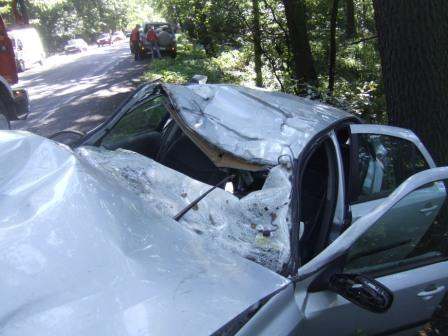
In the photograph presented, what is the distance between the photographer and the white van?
25.2 m

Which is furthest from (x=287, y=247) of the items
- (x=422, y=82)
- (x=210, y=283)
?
(x=422, y=82)

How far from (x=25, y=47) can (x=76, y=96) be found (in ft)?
43.9

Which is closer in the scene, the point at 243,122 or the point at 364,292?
the point at 364,292

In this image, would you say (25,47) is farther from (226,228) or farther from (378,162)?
(226,228)

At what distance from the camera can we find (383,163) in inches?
151

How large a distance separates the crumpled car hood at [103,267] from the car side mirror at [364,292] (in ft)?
1.16

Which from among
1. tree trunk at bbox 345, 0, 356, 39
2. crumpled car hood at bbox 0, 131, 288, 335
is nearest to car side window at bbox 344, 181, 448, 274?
crumpled car hood at bbox 0, 131, 288, 335

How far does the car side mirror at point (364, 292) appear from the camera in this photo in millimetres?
2289

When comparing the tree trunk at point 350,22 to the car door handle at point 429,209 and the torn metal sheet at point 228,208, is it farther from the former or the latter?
the torn metal sheet at point 228,208

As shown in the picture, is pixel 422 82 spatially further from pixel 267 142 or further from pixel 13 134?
pixel 13 134

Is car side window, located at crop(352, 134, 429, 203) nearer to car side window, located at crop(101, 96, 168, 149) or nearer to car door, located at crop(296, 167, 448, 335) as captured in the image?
car door, located at crop(296, 167, 448, 335)

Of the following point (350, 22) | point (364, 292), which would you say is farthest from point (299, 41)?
point (350, 22)

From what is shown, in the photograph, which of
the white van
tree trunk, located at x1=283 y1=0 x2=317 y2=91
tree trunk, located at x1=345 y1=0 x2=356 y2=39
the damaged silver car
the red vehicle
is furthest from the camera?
the white van

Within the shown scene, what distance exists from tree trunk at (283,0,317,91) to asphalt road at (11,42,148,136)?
432 cm
